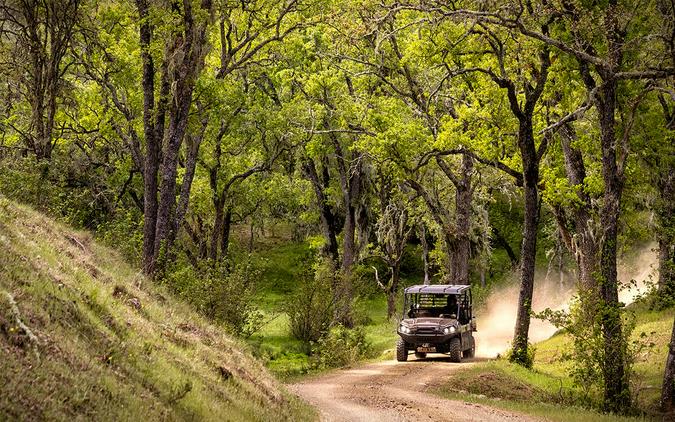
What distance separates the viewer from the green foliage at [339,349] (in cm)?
2656

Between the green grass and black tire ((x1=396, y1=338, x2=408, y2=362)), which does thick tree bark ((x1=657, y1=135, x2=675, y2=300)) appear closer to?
black tire ((x1=396, y1=338, x2=408, y2=362))

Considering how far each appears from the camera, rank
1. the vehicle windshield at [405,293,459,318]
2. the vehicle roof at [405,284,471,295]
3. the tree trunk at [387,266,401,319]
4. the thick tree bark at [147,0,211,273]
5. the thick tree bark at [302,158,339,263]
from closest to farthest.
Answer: the thick tree bark at [147,0,211,273], the vehicle roof at [405,284,471,295], the vehicle windshield at [405,293,459,318], the thick tree bark at [302,158,339,263], the tree trunk at [387,266,401,319]

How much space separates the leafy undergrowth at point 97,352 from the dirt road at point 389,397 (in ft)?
5.99

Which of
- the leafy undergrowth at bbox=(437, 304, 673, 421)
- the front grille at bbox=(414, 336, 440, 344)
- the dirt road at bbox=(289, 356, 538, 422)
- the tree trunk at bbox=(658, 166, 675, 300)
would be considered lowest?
the leafy undergrowth at bbox=(437, 304, 673, 421)

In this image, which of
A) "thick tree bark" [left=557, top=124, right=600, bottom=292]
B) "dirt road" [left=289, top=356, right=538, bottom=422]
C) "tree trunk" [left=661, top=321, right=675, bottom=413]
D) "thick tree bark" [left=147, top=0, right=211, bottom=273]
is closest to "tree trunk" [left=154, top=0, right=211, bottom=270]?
"thick tree bark" [left=147, top=0, right=211, bottom=273]

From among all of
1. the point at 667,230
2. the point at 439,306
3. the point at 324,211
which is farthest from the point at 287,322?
the point at 667,230

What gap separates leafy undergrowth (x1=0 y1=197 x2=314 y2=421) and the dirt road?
1824mm

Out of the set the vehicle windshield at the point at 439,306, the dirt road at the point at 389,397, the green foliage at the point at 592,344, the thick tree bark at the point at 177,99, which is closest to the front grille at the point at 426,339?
the dirt road at the point at 389,397

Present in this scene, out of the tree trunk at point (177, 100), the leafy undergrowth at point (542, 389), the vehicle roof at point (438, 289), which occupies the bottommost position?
the leafy undergrowth at point (542, 389)

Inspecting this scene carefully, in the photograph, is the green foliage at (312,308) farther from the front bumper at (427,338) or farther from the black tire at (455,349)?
the black tire at (455,349)

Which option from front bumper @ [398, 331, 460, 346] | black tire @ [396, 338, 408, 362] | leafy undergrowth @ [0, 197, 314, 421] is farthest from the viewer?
black tire @ [396, 338, 408, 362]

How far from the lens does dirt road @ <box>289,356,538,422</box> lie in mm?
15086

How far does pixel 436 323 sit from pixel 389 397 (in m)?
8.29

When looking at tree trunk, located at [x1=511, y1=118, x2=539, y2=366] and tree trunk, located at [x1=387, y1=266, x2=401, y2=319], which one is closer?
tree trunk, located at [x1=511, y1=118, x2=539, y2=366]
